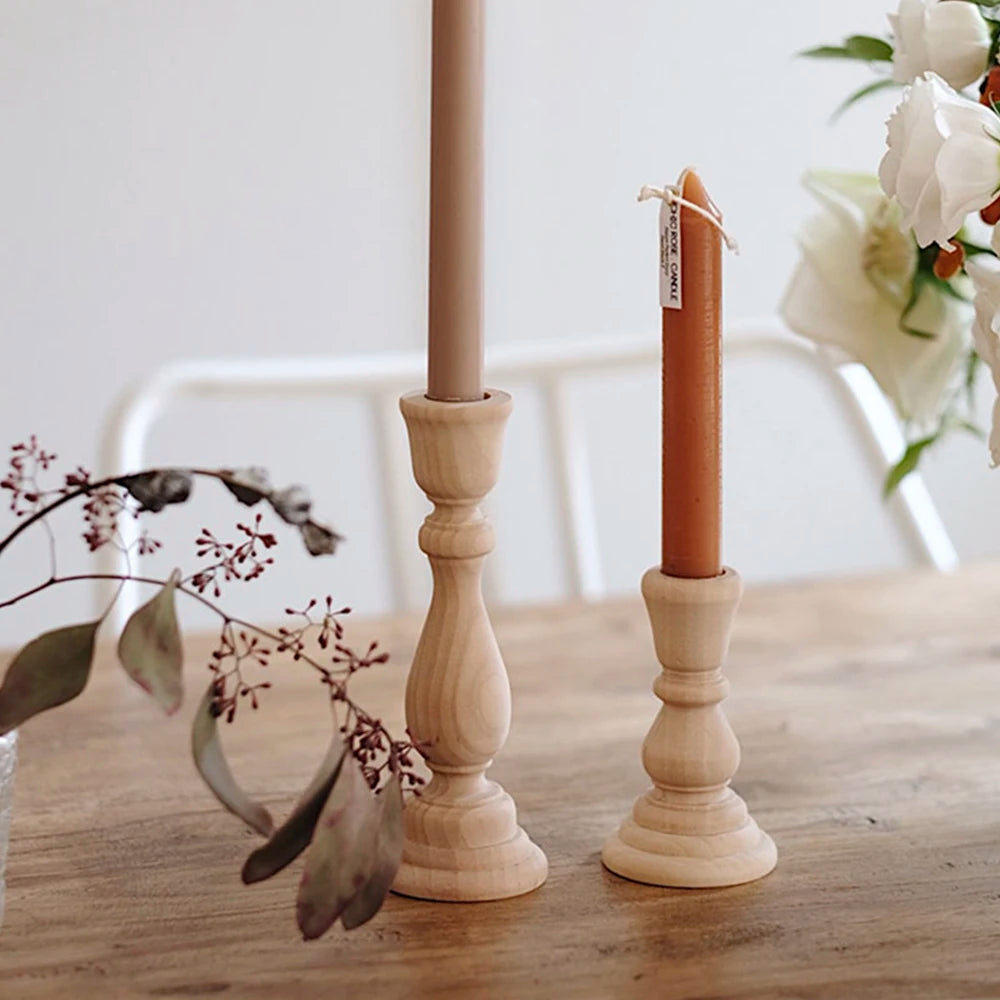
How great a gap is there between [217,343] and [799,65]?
105 centimetres

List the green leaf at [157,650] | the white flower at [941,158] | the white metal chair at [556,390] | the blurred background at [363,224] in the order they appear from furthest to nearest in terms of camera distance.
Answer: the blurred background at [363,224]
the white metal chair at [556,390]
the white flower at [941,158]
the green leaf at [157,650]

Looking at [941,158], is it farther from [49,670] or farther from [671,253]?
[49,670]

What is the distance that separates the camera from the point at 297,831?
55 cm

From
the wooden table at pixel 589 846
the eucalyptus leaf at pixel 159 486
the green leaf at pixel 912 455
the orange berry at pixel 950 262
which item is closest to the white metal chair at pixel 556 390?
the wooden table at pixel 589 846

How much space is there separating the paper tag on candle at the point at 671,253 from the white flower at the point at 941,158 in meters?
0.09

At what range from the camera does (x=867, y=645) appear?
43.2 inches

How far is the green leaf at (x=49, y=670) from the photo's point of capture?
549mm

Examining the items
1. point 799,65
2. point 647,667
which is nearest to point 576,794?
point 647,667

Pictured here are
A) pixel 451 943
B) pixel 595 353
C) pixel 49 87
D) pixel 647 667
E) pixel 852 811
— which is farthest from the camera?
pixel 49 87

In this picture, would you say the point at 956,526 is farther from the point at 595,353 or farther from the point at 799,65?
the point at 595,353

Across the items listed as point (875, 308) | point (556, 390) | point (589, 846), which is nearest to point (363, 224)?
point (556, 390)

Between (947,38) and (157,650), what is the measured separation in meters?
0.43

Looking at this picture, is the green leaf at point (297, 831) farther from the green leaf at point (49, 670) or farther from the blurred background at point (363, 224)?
the blurred background at point (363, 224)

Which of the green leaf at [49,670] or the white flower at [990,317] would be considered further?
the white flower at [990,317]
